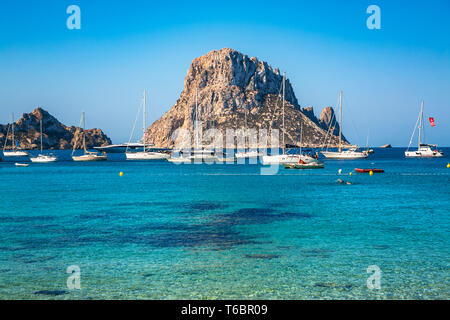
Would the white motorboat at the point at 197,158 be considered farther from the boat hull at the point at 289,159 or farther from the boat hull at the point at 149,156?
the boat hull at the point at 289,159

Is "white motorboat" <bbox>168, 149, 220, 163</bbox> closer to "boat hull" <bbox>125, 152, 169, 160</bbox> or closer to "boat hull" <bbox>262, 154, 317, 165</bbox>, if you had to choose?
"boat hull" <bbox>125, 152, 169, 160</bbox>

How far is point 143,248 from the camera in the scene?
17703 mm

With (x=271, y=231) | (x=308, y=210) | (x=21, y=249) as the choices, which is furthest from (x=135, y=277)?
(x=308, y=210)

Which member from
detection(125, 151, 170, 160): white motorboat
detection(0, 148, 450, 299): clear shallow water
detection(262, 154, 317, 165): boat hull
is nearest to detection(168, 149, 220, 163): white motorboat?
detection(125, 151, 170, 160): white motorboat

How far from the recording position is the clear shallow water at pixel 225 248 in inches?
504

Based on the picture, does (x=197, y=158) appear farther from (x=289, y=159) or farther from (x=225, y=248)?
(x=225, y=248)

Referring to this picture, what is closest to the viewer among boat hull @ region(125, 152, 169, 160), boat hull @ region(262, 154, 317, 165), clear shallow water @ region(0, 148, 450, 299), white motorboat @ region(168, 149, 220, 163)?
clear shallow water @ region(0, 148, 450, 299)

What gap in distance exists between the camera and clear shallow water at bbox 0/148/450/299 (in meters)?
12.8

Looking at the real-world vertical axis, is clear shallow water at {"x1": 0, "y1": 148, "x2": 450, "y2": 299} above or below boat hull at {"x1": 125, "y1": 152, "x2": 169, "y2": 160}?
below

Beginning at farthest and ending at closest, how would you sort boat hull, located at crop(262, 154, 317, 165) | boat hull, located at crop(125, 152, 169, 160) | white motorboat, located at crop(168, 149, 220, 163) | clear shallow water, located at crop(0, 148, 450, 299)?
boat hull, located at crop(125, 152, 169, 160) → white motorboat, located at crop(168, 149, 220, 163) → boat hull, located at crop(262, 154, 317, 165) → clear shallow water, located at crop(0, 148, 450, 299)

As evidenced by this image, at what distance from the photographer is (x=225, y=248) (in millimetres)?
17562
